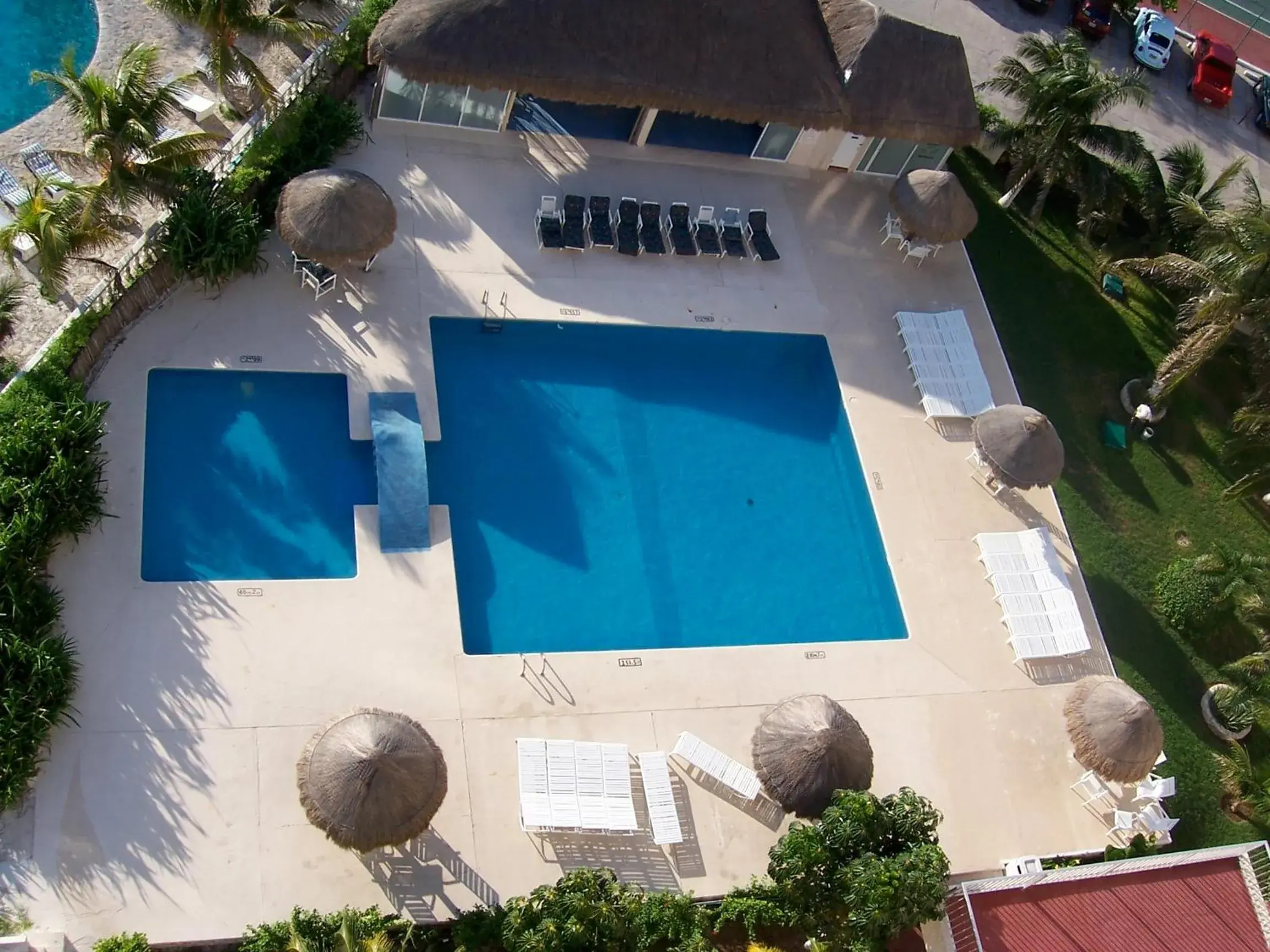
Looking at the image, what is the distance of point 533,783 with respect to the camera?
50.3 feet

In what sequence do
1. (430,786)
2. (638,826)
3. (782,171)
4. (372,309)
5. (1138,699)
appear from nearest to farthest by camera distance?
(430,786)
(638,826)
(1138,699)
(372,309)
(782,171)

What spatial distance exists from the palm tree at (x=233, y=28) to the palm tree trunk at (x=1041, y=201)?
15.6 m

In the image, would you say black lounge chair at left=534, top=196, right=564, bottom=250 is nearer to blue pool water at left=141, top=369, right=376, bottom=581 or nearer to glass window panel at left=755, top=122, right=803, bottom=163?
blue pool water at left=141, top=369, right=376, bottom=581

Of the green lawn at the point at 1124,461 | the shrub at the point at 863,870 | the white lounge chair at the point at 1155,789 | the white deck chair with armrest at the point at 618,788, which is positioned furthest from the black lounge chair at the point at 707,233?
the white lounge chair at the point at 1155,789

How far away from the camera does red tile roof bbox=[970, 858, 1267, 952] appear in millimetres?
14742

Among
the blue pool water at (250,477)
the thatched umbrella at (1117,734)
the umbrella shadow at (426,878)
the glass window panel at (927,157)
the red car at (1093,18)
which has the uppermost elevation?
the red car at (1093,18)

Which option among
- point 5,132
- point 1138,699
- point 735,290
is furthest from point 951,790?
point 5,132

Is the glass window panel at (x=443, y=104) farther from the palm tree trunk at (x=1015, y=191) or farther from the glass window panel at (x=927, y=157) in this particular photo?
the palm tree trunk at (x=1015, y=191)

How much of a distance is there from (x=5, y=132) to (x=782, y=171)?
1596 centimetres

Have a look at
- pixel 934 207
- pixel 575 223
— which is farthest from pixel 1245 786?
pixel 575 223

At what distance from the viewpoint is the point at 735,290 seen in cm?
2191

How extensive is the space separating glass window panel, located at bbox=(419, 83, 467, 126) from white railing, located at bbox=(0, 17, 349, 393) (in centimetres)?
213

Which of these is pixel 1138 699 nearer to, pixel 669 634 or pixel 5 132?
pixel 669 634

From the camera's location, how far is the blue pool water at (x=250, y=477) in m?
16.7
